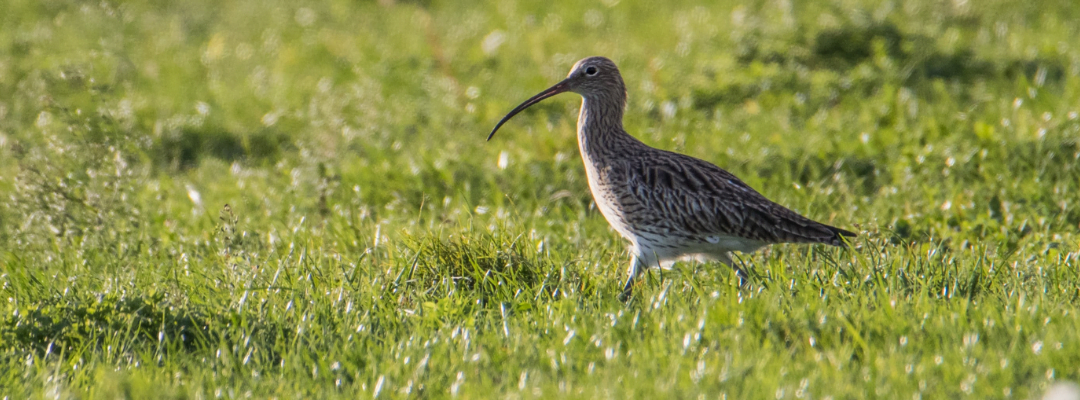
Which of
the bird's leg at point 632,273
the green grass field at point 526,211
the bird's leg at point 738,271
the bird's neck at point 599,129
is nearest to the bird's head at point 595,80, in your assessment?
the bird's neck at point 599,129

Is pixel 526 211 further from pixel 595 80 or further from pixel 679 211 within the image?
pixel 679 211

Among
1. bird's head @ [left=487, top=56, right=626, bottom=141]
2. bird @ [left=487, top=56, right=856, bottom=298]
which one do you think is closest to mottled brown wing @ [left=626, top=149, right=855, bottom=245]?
bird @ [left=487, top=56, right=856, bottom=298]

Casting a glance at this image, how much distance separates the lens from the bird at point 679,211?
17.4 feet

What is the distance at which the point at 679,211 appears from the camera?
18.0ft

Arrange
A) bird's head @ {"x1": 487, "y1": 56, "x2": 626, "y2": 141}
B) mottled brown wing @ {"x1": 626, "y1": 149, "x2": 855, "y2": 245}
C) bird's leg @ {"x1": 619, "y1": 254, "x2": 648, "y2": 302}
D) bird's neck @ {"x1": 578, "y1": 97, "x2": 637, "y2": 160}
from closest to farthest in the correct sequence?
bird's leg @ {"x1": 619, "y1": 254, "x2": 648, "y2": 302} → mottled brown wing @ {"x1": 626, "y1": 149, "x2": 855, "y2": 245} → bird's neck @ {"x1": 578, "y1": 97, "x2": 637, "y2": 160} → bird's head @ {"x1": 487, "y1": 56, "x2": 626, "y2": 141}

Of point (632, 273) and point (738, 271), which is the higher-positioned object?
point (738, 271)

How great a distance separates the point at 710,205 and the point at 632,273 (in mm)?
552

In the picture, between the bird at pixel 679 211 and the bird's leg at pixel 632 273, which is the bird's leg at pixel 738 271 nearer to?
the bird at pixel 679 211

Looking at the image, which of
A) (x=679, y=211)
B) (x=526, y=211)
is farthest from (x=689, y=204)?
(x=526, y=211)

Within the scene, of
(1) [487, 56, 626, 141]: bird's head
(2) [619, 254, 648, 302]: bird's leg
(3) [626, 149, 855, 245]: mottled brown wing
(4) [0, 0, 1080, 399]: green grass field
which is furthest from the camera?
(1) [487, 56, 626, 141]: bird's head

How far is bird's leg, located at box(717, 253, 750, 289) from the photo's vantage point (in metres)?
5.17

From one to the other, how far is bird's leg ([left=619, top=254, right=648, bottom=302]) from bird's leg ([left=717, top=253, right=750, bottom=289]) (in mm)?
456

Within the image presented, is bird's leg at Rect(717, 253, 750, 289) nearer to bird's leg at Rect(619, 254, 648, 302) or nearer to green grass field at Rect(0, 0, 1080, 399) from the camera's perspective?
green grass field at Rect(0, 0, 1080, 399)

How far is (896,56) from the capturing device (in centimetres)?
966
